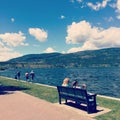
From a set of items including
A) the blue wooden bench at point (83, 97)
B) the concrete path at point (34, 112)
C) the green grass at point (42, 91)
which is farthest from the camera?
the green grass at point (42, 91)

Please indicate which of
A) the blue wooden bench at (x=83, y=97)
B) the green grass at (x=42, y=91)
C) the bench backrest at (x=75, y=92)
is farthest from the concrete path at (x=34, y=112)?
the green grass at (x=42, y=91)

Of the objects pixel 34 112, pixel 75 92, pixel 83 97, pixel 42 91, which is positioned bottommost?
pixel 34 112

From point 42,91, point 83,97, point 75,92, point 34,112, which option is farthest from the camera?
point 42,91

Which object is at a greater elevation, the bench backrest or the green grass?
the bench backrest

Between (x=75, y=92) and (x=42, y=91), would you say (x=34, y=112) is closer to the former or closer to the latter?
(x=75, y=92)

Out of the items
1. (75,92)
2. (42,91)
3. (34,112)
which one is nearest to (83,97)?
(75,92)

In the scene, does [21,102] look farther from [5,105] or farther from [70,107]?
[70,107]

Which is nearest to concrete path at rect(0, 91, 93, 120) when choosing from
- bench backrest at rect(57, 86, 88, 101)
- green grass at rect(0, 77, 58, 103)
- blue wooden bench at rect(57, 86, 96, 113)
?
blue wooden bench at rect(57, 86, 96, 113)

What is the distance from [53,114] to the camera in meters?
11.9

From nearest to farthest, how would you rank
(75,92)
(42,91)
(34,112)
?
(34,112) < (75,92) < (42,91)

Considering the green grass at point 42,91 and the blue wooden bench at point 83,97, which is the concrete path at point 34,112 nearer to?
the blue wooden bench at point 83,97

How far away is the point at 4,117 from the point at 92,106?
4630 millimetres

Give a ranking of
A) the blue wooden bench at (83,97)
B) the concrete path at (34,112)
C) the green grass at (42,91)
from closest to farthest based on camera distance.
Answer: the concrete path at (34,112)
the blue wooden bench at (83,97)
the green grass at (42,91)

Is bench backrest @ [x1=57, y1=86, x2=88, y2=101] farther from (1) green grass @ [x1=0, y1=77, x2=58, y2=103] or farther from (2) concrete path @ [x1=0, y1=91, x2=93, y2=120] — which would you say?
(1) green grass @ [x1=0, y1=77, x2=58, y2=103]
